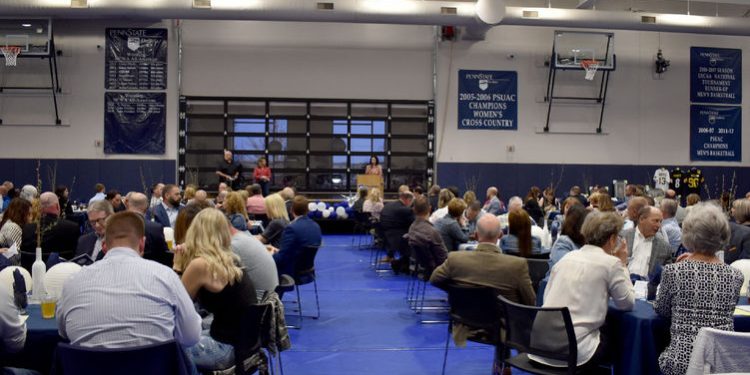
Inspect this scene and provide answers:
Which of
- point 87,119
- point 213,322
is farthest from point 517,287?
point 87,119

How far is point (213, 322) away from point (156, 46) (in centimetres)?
1365

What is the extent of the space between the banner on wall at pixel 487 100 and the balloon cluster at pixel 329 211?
3.75 metres

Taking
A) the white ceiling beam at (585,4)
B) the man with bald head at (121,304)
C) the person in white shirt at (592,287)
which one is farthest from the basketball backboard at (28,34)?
the person in white shirt at (592,287)

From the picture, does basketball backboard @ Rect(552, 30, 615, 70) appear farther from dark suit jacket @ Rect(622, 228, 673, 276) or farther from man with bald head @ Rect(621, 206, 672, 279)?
dark suit jacket @ Rect(622, 228, 673, 276)

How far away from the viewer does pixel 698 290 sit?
3168mm

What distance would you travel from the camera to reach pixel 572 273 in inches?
141

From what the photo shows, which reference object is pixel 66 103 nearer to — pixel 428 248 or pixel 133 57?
pixel 133 57

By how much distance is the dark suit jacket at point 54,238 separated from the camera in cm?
581

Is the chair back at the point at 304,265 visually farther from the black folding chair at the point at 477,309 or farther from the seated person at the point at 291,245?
the black folding chair at the point at 477,309

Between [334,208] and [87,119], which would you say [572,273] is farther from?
[87,119]

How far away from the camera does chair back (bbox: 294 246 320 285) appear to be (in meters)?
6.28

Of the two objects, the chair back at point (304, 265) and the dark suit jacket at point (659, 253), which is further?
the chair back at point (304, 265)

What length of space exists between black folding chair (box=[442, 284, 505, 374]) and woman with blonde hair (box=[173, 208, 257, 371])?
4.55ft

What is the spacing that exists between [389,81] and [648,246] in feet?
38.5
